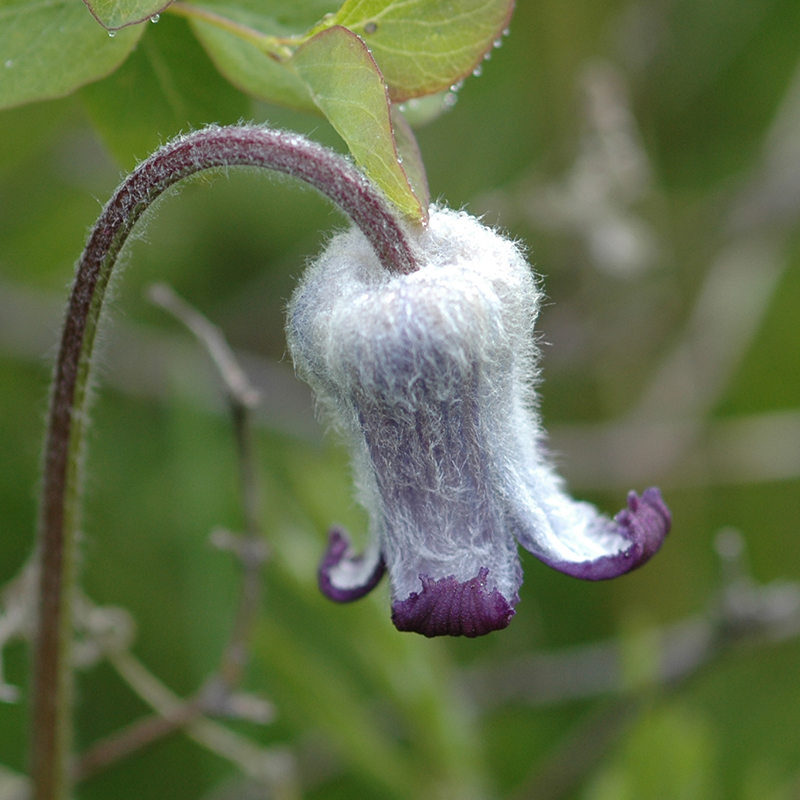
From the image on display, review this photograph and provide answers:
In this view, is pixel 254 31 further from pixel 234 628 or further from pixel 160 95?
pixel 234 628

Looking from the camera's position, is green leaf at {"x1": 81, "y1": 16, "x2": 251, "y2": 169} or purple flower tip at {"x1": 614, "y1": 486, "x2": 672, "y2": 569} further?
green leaf at {"x1": 81, "y1": 16, "x2": 251, "y2": 169}

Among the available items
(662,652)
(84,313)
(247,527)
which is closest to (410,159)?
(84,313)

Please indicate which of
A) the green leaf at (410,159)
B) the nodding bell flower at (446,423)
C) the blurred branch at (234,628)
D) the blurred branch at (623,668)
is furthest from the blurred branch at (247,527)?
the blurred branch at (623,668)

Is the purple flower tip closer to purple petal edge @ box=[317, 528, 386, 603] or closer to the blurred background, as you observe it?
purple petal edge @ box=[317, 528, 386, 603]

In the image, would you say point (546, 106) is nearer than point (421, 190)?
No

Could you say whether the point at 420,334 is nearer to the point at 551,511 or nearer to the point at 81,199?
the point at 551,511

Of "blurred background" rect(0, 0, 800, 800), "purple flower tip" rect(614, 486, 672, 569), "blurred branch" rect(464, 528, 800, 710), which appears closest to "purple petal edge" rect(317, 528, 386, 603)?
"purple flower tip" rect(614, 486, 672, 569)

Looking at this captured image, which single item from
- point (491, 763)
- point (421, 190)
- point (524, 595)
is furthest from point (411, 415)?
point (524, 595)
